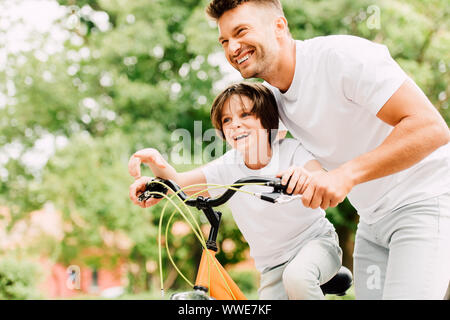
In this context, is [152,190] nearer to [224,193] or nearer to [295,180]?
[224,193]

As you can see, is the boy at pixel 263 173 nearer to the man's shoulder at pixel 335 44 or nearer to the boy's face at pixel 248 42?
the boy's face at pixel 248 42

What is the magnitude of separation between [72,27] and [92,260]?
216 inches

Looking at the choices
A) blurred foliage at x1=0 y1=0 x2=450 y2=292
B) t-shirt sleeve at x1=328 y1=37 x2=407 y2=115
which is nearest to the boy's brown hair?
t-shirt sleeve at x1=328 y1=37 x2=407 y2=115

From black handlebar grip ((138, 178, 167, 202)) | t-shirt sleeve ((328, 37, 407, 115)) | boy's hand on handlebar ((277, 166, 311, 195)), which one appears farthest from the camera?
black handlebar grip ((138, 178, 167, 202))

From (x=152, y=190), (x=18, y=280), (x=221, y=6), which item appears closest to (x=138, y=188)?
(x=152, y=190)

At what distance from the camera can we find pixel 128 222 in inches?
388

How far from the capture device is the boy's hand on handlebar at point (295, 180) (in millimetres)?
1411

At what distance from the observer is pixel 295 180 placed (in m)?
1.41

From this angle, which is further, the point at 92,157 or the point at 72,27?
the point at 72,27

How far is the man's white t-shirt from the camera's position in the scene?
1682 mm

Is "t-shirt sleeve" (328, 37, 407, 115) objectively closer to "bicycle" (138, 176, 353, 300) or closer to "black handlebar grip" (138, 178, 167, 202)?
"bicycle" (138, 176, 353, 300)

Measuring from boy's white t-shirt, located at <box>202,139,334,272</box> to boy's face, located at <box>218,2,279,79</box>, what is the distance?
34 centimetres
